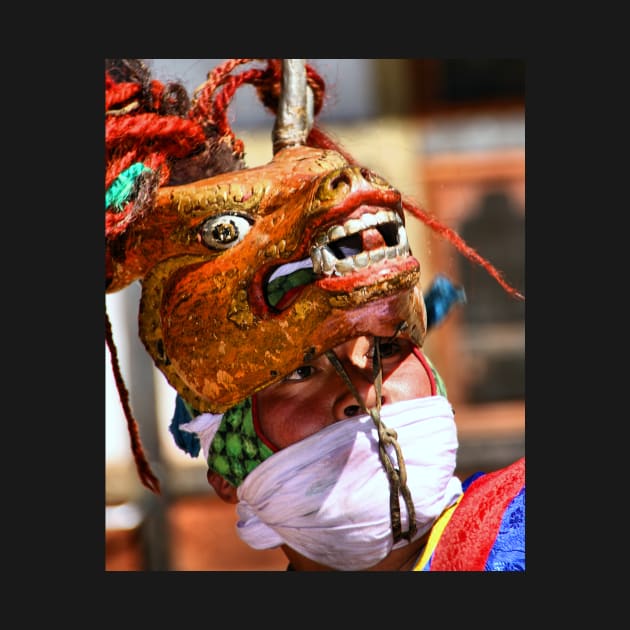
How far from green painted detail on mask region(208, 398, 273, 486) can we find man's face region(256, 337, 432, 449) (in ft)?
0.07

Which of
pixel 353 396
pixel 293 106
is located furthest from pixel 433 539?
pixel 293 106

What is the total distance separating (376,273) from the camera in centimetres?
151

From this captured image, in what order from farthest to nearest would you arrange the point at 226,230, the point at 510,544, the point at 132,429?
the point at 132,429 → the point at 510,544 → the point at 226,230

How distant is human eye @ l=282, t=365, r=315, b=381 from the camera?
165 centimetres

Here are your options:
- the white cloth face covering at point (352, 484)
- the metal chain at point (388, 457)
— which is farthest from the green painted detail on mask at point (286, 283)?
the white cloth face covering at point (352, 484)

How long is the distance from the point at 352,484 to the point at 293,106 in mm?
645

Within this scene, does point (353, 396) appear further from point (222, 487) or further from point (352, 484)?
point (222, 487)

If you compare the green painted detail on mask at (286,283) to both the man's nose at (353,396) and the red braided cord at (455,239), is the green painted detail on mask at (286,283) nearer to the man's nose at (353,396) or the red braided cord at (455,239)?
the man's nose at (353,396)

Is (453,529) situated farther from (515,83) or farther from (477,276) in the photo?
(515,83)

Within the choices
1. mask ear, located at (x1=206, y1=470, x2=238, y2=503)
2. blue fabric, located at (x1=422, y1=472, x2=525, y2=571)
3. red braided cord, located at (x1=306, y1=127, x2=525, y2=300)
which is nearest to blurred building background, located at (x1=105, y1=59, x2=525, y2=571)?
red braided cord, located at (x1=306, y1=127, x2=525, y2=300)

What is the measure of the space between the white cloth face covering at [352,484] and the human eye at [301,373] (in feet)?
0.30

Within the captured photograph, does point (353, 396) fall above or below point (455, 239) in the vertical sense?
below

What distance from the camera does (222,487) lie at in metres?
1.76

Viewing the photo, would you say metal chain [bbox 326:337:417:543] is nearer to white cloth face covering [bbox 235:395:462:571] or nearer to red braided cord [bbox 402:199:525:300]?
white cloth face covering [bbox 235:395:462:571]
